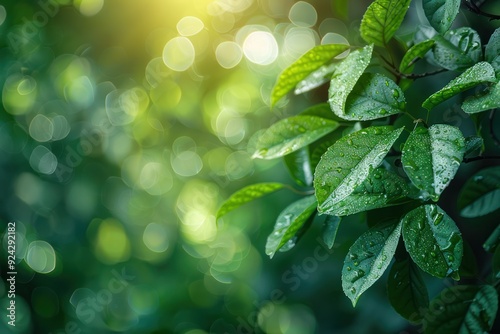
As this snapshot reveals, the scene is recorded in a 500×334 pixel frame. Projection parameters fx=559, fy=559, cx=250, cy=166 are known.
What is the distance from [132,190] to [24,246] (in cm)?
41

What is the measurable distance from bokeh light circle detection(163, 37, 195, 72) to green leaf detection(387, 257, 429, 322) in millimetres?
1240

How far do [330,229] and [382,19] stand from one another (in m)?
0.26

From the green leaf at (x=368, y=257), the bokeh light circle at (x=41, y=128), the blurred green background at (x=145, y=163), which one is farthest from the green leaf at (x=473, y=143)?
the bokeh light circle at (x=41, y=128)

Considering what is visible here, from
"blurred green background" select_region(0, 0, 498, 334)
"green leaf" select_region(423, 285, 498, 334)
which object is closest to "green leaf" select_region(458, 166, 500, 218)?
"green leaf" select_region(423, 285, 498, 334)

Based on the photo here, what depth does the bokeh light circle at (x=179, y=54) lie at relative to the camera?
5.78 feet

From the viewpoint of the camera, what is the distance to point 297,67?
711 mm

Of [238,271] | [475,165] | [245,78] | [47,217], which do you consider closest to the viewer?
[475,165]

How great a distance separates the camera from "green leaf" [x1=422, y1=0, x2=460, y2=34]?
0.56 metres

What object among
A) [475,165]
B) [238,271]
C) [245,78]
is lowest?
[238,271]

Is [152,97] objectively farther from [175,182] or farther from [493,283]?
[493,283]

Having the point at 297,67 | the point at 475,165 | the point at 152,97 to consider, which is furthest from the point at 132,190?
the point at 297,67

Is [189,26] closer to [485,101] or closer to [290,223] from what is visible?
[290,223]

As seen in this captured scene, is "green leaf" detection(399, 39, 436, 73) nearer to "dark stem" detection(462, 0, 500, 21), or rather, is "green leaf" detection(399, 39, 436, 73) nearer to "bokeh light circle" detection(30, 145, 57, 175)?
"dark stem" detection(462, 0, 500, 21)

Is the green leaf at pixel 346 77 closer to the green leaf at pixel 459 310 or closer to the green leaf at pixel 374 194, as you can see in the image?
the green leaf at pixel 374 194
